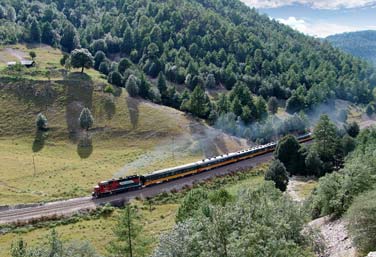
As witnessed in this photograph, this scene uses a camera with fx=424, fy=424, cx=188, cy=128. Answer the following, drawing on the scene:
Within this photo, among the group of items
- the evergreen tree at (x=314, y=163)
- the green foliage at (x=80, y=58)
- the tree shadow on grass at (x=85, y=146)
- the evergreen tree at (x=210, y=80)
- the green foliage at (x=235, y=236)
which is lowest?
the tree shadow on grass at (x=85, y=146)

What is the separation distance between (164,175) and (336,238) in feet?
140

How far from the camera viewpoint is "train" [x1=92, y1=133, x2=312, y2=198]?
241 feet

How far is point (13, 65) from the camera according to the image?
128 metres

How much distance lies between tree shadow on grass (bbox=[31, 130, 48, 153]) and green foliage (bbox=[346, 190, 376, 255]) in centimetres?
7496

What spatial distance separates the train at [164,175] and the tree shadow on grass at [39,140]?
28021 mm

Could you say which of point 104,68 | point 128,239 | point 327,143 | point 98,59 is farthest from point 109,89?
point 128,239

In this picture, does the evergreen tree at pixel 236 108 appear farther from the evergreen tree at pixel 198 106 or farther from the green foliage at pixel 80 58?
the green foliage at pixel 80 58

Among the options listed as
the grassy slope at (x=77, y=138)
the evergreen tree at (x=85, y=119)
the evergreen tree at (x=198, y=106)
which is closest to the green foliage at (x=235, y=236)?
the grassy slope at (x=77, y=138)

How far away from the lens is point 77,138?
102562 millimetres

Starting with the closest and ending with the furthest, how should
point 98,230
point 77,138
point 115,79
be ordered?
point 98,230 → point 77,138 → point 115,79

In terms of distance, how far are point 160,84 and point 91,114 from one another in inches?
1189

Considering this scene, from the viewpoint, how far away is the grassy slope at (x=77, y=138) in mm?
79500

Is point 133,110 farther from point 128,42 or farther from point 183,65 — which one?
point 128,42

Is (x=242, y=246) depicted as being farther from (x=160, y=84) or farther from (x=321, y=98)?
(x=321, y=98)
